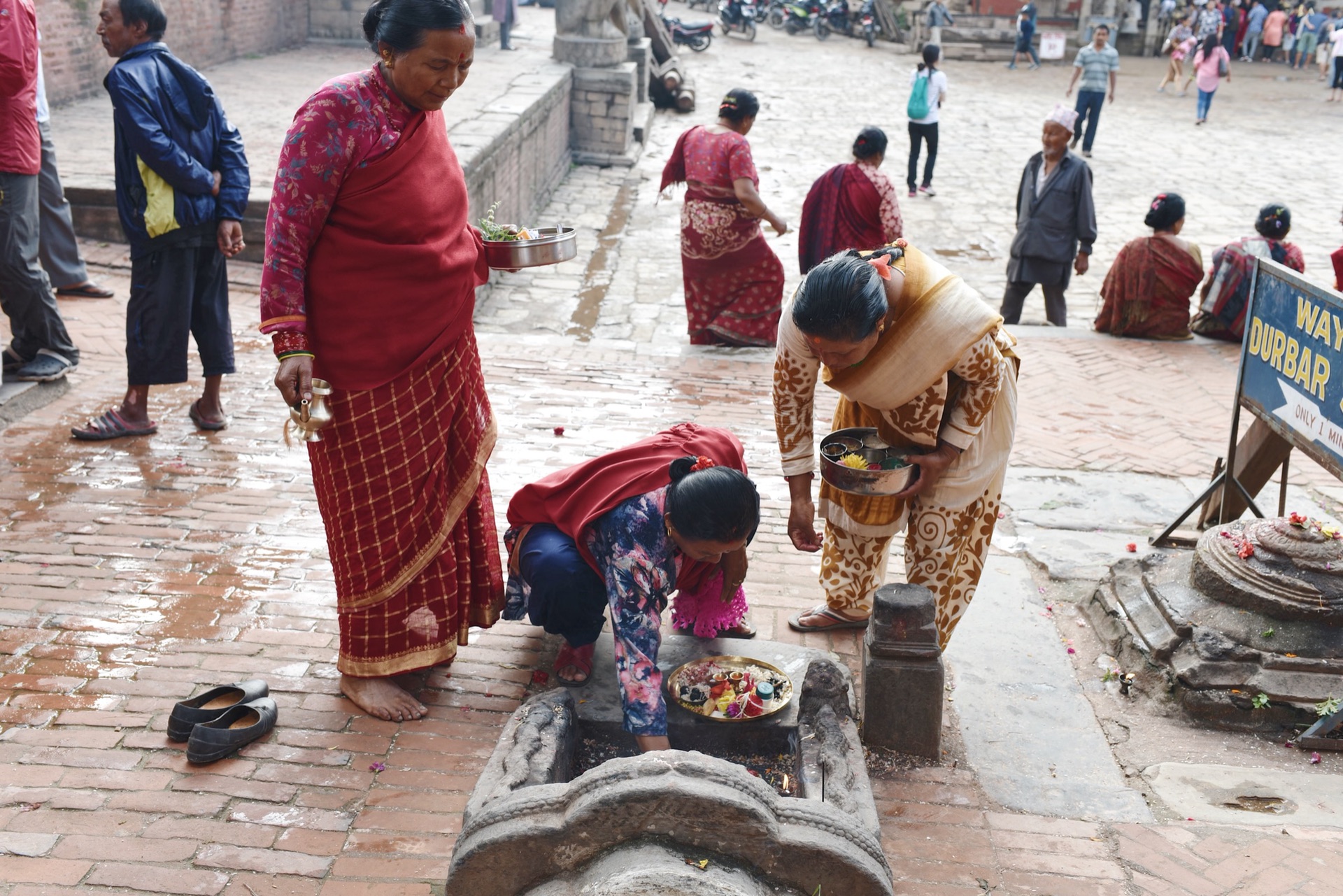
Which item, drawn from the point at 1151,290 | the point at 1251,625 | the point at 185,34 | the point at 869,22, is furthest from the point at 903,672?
the point at 869,22

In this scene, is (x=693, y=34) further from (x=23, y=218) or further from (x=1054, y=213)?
(x=23, y=218)

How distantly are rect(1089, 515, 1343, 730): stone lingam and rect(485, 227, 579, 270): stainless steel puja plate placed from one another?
7.93ft

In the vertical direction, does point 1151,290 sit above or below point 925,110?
below

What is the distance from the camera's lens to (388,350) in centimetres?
293

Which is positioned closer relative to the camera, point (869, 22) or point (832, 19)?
point (869, 22)

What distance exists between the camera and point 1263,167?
15.0m

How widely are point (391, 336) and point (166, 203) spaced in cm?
224

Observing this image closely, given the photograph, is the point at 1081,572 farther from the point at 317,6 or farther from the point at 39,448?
the point at 317,6

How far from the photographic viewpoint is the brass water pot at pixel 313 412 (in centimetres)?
281

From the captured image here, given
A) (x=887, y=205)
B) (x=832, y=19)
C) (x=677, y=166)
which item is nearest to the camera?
(x=887, y=205)

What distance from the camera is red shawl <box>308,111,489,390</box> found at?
281 cm

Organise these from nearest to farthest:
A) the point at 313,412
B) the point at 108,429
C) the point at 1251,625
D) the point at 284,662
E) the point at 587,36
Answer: the point at 313,412, the point at 284,662, the point at 1251,625, the point at 108,429, the point at 587,36

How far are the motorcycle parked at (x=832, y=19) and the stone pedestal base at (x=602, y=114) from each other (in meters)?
16.6

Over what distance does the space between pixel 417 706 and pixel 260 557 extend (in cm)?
118
